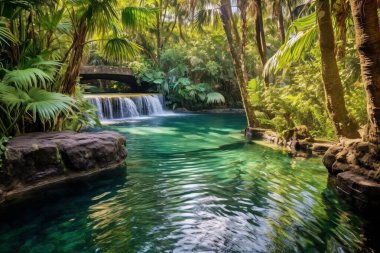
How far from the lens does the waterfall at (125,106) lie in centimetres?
1827

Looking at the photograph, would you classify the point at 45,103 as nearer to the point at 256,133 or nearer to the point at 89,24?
the point at 89,24

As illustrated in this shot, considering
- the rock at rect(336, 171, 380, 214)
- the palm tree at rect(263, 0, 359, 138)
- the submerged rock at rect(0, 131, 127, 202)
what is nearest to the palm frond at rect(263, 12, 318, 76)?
the palm tree at rect(263, 0, 359, 138)

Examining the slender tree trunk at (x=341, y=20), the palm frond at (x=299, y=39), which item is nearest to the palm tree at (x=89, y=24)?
the palm frond at (x=299, y=39)

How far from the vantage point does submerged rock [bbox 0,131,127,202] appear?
5.14m

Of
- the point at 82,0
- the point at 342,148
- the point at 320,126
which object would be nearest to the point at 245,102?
the point at 320,126

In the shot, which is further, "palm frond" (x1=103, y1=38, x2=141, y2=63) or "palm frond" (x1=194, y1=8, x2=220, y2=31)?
"palm frond" (x1=194, y1=8, x2=220, y2=31)

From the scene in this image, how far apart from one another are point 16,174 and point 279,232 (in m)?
4.14

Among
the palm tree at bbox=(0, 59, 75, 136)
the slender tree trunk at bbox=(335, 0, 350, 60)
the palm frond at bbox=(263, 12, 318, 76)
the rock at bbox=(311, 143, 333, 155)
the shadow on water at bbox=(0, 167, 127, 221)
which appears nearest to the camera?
the shadow on water at bbox=(0, 167, 127, 221)

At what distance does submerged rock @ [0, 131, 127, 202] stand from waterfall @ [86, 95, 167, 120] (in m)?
11.3

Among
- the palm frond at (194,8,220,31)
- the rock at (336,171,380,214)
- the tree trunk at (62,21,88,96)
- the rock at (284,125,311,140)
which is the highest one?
the palm frond at (194,8,220,31)

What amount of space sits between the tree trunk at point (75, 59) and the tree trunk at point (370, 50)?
520 cm

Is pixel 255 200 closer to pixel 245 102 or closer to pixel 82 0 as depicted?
pixel 82 0

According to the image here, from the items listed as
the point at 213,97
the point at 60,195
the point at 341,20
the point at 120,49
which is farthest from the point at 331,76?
the point at 213,97

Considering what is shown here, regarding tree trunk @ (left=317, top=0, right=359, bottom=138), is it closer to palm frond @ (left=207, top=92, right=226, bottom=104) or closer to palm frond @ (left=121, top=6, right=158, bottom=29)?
palm frond @ (left=121, top=6, right=158, bottom=29)
